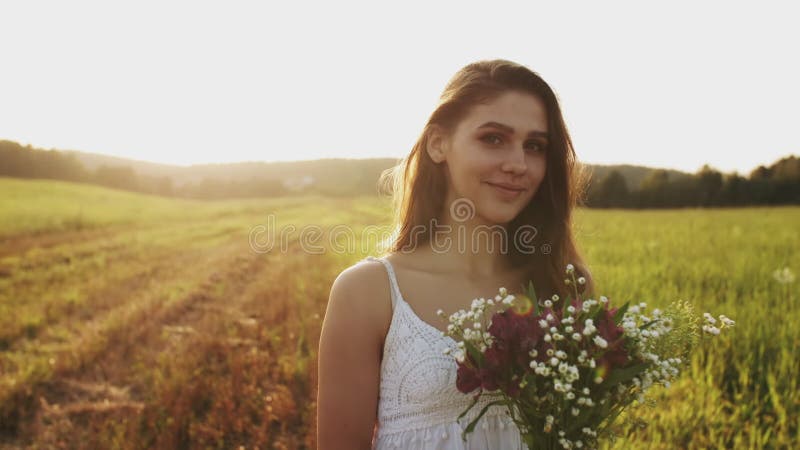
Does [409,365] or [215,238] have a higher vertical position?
[409,365]

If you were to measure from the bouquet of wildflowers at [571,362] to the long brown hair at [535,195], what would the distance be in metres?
0.96

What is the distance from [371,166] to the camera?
91.9 meters

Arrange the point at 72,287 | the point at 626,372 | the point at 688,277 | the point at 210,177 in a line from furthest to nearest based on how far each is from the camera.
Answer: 1. the point at 210,177
2. the point at 72,287
3. the point at 688,277
4. the point at 626,372

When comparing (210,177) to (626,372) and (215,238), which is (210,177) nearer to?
(215,238)

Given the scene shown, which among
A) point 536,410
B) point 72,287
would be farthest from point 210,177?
point 536,410

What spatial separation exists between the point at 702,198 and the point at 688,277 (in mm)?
34721

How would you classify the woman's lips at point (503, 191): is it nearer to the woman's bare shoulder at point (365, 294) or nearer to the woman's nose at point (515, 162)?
the woman's nose at point (515, 162)

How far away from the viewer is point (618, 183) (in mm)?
43281

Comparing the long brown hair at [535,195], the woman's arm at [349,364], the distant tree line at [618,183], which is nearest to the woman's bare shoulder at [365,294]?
the woman's arm at [349,364]

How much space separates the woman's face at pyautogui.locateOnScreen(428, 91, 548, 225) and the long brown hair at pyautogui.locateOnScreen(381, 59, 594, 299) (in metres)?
0.06

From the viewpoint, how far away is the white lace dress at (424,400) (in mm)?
1981

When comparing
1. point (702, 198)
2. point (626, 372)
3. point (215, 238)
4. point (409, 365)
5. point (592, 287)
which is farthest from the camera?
point (702, 198)

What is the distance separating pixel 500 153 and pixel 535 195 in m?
0.58

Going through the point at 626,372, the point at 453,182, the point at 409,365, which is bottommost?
the point at 409,365
